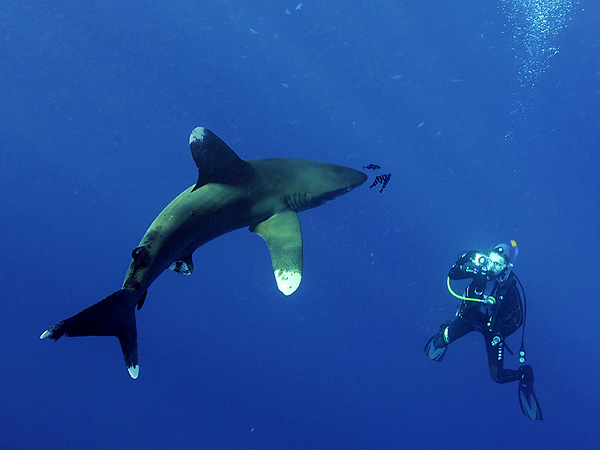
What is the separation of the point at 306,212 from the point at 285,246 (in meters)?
12.7

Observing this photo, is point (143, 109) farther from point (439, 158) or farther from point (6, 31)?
point (439, 158)

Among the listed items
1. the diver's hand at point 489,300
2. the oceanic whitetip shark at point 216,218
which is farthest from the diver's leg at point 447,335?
the oceanic whitetip shark at point 216,218

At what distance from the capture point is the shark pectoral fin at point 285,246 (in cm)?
502

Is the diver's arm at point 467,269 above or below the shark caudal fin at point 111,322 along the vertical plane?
above

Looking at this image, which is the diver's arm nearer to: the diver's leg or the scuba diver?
the scuba diver

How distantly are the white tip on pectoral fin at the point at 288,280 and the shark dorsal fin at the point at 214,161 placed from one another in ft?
3.81

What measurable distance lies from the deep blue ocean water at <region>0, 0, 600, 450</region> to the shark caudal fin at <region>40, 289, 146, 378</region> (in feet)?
47.5

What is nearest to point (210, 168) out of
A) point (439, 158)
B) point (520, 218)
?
point (439, 158)

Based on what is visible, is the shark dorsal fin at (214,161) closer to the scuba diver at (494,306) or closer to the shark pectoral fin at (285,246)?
the shark pectoral fin at (285,246)

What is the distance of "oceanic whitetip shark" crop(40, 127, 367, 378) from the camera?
14.1 ft

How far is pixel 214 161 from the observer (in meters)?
5.04

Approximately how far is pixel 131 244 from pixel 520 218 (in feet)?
78.7

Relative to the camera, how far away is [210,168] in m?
5.07

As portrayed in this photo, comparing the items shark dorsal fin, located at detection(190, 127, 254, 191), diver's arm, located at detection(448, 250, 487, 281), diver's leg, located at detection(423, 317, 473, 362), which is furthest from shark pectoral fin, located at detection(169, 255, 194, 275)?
diver's leg, located at detection(423, 317, 473, 362)
